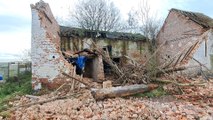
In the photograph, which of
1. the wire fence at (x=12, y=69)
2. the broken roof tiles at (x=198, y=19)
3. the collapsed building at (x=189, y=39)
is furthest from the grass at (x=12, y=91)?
the broken roof tiles at (x=198, y=19)

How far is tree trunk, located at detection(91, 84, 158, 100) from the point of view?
32.3 ft

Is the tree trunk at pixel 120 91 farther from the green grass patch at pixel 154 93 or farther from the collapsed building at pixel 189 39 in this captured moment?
the collapsed building at pixel 189 39

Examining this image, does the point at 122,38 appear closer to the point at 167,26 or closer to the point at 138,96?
the point at 167,26

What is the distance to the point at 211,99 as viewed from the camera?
1029 centimetres

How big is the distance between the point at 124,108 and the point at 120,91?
161cm

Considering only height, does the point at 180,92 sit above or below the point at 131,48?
below

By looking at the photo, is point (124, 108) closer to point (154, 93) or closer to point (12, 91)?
point (154, 93)

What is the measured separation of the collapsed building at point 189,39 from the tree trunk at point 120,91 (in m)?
4.88

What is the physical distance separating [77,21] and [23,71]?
14092 mm

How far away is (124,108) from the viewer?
890 centimetres

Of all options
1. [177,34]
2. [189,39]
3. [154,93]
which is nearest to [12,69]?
[154,93]

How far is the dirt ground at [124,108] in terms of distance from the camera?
8.30 meters

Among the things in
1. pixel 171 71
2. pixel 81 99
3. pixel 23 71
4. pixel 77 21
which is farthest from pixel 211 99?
pixel 77 21

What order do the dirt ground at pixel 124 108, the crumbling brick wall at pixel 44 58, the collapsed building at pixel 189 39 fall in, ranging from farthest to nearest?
the collapsed building at pixel 189 39
the crumbling brick wall at pixel 44 58
the dirt ground at pixel 124 108
